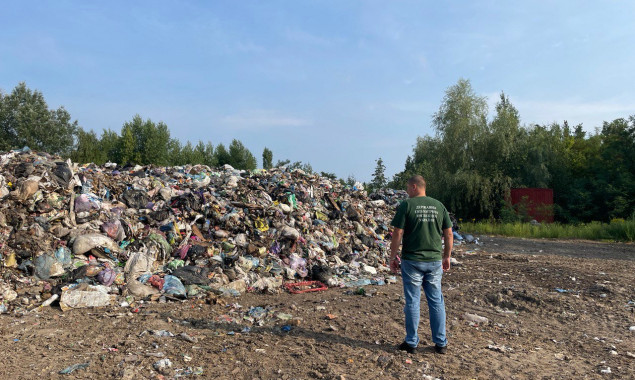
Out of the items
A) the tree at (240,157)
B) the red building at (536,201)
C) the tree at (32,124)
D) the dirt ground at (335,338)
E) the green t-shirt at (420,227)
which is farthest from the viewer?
the tree at (240,157)

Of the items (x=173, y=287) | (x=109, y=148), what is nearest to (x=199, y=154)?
(x=109, y=148)

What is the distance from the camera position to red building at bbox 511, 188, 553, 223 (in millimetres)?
19734

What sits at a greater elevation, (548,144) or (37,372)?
(548,144)

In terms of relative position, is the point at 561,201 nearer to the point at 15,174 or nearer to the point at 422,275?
the point at 422,275

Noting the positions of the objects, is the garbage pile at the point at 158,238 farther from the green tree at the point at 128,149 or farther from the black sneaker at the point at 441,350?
the green tree at the point at 128,149

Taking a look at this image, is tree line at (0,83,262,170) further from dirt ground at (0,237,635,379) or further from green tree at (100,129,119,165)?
dirt ground at (0,237,635,379)

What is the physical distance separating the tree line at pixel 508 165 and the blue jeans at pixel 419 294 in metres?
17.2

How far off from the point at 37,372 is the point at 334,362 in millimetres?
2364

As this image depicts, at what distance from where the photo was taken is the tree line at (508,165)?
20.1 m

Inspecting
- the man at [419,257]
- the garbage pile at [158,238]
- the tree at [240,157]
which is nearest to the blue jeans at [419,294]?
the man at [419,257]

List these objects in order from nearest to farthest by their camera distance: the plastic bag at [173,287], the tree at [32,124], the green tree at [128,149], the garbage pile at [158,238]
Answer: the plastic bag at [173,287] < the garbage pile at [158,238] < the tree at [32,124] < the green tree at [128,149]

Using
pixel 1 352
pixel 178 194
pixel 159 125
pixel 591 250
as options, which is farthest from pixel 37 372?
pixel 159 125

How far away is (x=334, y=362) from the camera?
348 centimetres

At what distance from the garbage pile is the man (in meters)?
2.85
